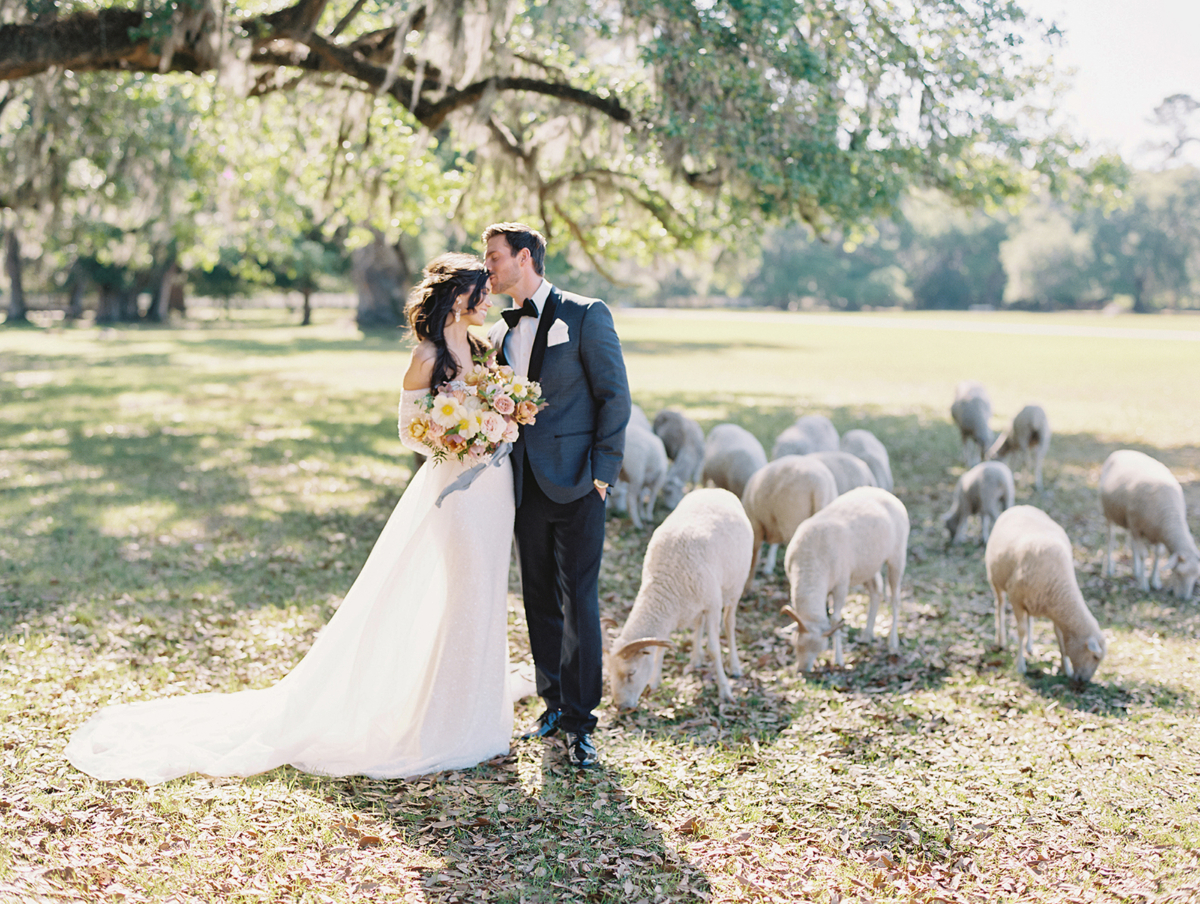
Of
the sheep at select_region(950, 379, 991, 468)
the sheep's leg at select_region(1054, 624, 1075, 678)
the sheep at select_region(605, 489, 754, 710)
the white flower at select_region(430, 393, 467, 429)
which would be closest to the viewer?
the white flower at select_region(430, 393, 467, 429)

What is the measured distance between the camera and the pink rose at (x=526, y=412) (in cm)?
437

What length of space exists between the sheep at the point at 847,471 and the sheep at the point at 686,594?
2.61m

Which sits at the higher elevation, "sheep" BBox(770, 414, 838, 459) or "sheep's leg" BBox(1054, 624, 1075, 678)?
"sheep" BBox(770, 414, 838, 459)

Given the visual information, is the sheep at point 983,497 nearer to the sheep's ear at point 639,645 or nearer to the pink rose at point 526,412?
the sheep's ear at point 639,645

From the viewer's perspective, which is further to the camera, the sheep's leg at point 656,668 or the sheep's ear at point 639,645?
the sheep's leg at point 656,668

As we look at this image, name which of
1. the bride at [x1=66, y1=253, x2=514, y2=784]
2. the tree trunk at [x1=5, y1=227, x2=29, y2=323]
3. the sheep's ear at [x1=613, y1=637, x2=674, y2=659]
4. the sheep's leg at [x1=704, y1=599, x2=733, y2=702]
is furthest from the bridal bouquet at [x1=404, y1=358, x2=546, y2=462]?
the tree trunk at [x1=5, y1=227, x2=29, y2=323]

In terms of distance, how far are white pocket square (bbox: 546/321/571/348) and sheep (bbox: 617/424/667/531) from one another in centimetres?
506

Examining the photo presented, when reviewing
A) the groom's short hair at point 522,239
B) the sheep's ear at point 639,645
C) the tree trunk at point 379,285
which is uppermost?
the tree trunk at point 379,285

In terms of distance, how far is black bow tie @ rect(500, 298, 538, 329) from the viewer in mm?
4629

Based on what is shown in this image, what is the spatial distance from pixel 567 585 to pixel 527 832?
3.84ft

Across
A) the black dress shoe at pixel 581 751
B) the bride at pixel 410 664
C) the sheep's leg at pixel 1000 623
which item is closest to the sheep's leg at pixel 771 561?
the sheep's leg at pixel 1000 623

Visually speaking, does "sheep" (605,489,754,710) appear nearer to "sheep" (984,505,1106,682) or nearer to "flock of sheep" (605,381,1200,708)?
"flock of sheep" (605,381,1200,708)

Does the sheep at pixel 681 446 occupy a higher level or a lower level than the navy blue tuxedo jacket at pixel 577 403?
lower

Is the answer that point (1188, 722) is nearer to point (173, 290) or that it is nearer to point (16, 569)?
point (16, 569)
